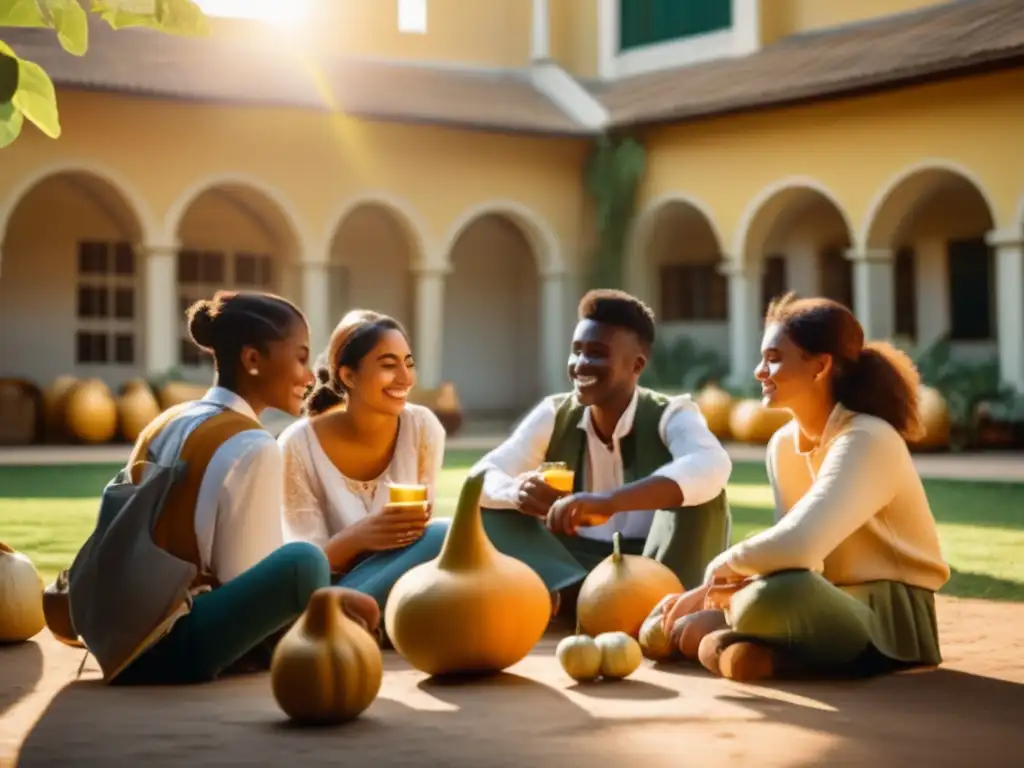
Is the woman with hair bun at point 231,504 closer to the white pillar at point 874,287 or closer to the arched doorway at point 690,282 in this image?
the white pillar at point 874,287

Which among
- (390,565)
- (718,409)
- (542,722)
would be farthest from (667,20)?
(542,722)

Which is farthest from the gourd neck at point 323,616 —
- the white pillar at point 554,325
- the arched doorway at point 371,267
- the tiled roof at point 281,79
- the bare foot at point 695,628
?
the arched doorway at point 371,267

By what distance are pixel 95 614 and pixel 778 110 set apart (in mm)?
16158

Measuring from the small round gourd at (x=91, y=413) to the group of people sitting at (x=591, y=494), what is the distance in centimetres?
1338

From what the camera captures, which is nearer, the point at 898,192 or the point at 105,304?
the point at 898,192

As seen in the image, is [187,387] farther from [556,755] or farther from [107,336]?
[556,755]

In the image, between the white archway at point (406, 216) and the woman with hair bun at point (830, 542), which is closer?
the woman with hair bun at point (830, 542)

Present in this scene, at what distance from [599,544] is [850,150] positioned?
13.8 metres

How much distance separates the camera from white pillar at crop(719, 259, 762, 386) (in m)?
21.1

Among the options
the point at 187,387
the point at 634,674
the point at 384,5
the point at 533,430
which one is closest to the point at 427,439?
the point at 533,430

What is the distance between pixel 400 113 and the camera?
20.6 metres

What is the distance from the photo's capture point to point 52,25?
410 centimetres

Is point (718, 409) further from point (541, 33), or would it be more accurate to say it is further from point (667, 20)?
point (541, 33)

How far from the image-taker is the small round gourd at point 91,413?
19172mm
